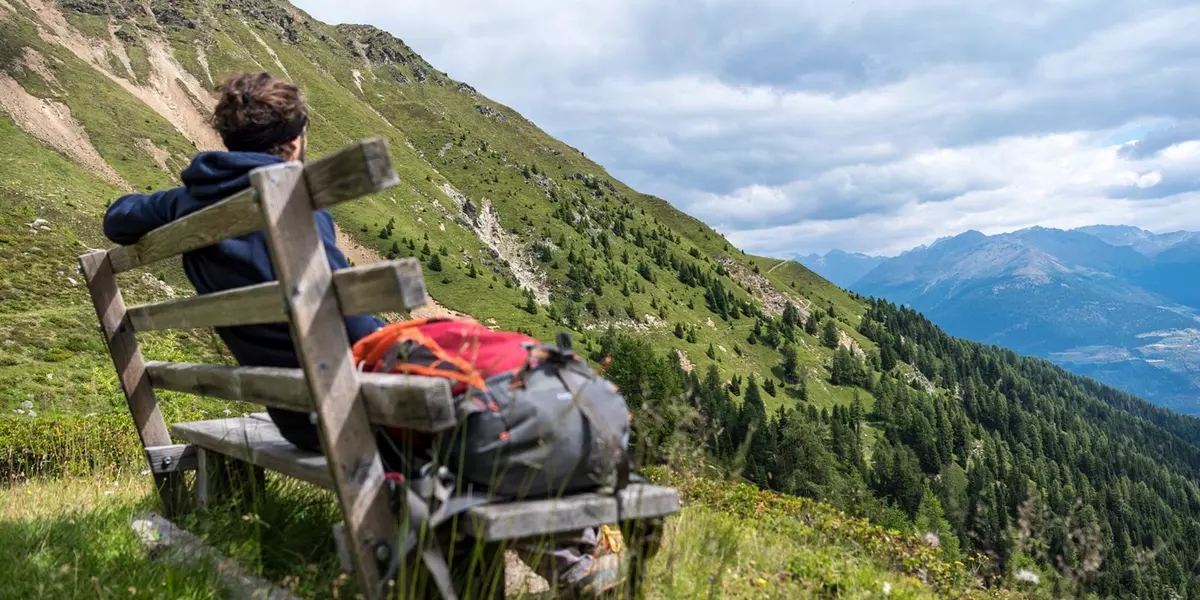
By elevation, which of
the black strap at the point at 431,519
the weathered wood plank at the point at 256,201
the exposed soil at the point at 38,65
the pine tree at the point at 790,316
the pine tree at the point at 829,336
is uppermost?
the exposed soil at the point at 38,65

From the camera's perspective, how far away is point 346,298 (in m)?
2.72

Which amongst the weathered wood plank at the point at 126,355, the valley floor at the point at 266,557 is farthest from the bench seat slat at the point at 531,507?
the weathered wood plank at the point at 126,355

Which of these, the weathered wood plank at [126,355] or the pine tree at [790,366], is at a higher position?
the weathered wood plank at [126,355]

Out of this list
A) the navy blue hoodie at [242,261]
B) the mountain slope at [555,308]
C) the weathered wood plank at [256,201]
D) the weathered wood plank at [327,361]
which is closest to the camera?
the weathered wood plank at [256,201]

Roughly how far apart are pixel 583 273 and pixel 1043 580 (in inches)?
4486

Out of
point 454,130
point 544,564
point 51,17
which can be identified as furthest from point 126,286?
point 454,130

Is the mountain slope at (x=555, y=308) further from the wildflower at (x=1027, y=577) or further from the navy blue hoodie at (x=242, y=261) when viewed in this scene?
the navy blue hoodie at (x=242, y=261)

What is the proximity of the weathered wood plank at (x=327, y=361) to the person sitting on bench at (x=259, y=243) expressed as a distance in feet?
2.32

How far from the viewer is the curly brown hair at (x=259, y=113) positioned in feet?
12.4

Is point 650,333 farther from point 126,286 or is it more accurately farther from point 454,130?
point 126,286

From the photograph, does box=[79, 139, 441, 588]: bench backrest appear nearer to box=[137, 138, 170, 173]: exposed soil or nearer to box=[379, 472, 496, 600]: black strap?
box=[379, 472, 496, 600]: black strap

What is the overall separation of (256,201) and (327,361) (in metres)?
0.66

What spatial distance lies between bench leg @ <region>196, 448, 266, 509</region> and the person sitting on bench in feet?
3.25

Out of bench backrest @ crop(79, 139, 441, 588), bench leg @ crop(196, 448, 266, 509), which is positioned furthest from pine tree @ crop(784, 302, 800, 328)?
bench backrest @ crop(79, 139, 441, 588)
